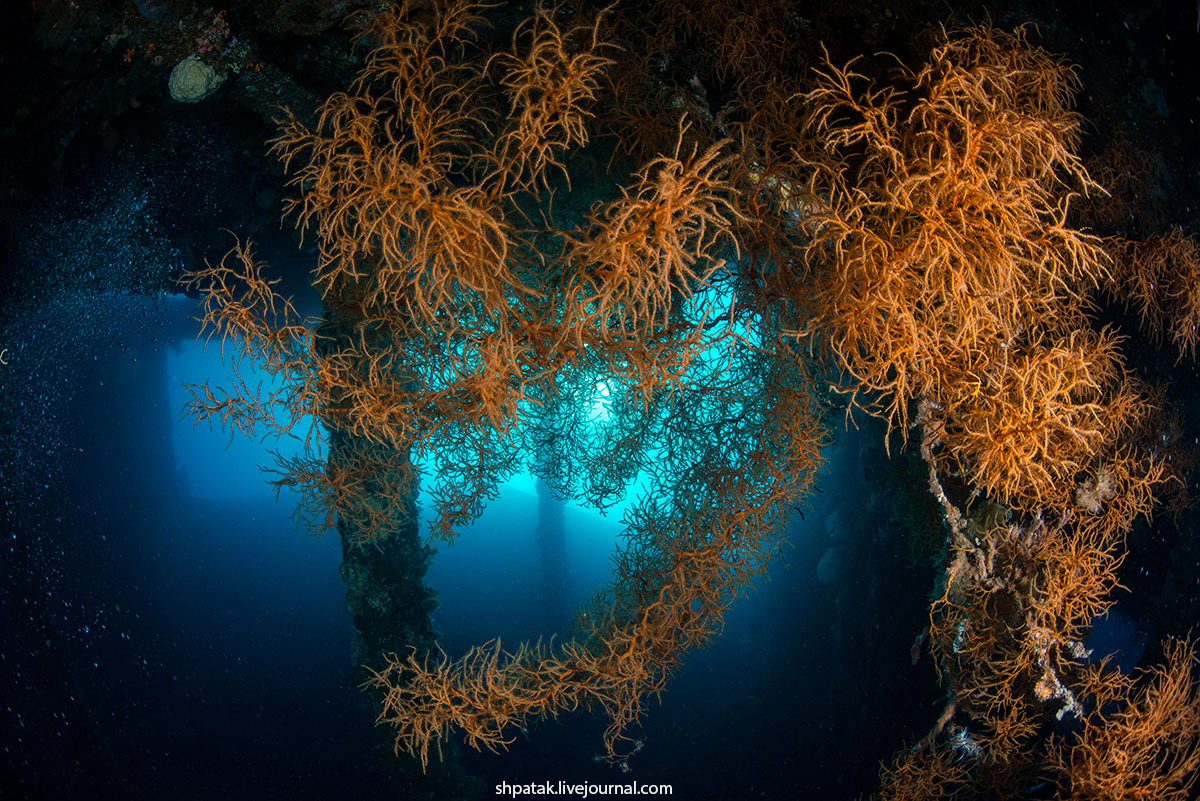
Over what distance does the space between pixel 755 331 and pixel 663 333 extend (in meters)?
0.84

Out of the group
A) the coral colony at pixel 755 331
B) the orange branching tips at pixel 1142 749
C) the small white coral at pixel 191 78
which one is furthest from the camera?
the small white coral at pixel 191 78

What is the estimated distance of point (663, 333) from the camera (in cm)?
206

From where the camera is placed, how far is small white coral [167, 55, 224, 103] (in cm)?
329

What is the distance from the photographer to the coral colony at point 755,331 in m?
1.76

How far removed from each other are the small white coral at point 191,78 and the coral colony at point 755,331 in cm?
107

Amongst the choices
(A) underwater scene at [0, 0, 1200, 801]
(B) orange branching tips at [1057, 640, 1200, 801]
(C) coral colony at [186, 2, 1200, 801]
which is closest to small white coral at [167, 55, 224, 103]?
(A) underwater scene at [0, 0, 1200, 801]

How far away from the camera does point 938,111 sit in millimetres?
1841

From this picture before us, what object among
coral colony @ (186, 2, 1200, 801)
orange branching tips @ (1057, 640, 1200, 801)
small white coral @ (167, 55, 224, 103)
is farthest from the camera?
small white coral @ (167, 55, 224, 103)

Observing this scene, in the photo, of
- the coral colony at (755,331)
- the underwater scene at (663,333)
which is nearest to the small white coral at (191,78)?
the underwater scene at (663,333)

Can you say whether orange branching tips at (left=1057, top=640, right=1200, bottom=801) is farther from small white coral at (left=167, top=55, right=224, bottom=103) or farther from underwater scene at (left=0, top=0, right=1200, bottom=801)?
small white coral at (left=167, top=55, right=224, bottom=103)

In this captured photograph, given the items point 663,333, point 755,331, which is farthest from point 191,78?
point 755,331

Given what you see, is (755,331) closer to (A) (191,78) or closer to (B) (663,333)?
(B) (663,333)

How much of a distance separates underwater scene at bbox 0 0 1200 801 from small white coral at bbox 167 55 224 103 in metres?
0.02

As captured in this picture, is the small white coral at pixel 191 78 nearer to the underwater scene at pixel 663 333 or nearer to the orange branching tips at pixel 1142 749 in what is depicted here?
the underwater scene at pixel 663 333
